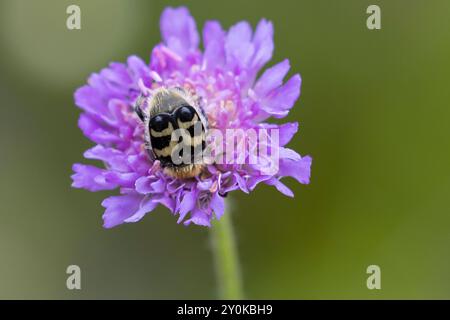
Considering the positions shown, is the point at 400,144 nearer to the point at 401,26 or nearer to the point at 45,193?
the point at 401,26

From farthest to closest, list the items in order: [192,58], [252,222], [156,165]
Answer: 1. [252,222]
2. [192,58]
3. [156,165]

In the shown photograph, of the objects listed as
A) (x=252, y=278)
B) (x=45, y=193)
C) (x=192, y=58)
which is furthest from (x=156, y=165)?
(x=45, y=193)

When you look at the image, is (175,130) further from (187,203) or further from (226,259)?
(226,259)

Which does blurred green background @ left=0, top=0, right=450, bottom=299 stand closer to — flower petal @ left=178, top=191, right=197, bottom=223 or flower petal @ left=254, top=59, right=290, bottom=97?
flower petal @ left=254, top=59, right=290, bottom=97

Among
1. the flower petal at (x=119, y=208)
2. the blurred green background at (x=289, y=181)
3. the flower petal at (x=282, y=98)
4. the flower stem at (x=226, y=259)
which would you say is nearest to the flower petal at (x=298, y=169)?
the flower petal at (x=282, y=98)

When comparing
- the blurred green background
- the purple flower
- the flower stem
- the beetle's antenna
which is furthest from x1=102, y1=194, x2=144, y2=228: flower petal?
the blurred green background

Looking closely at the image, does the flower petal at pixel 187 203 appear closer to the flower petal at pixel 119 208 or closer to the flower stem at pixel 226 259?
the flower petal at pixel 119 208

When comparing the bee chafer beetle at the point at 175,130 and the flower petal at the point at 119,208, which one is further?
the flower petal at the point at 119,208
